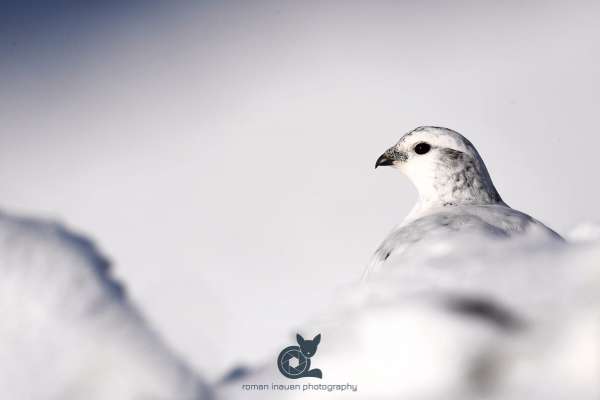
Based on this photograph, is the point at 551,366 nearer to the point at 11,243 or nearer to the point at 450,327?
the point at 450,327

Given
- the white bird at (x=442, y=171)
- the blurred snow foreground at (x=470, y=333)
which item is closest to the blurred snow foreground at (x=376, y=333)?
the blurred snow foreground at (x=470, y=333)

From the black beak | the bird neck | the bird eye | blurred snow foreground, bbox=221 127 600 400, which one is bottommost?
blurred snow foreground, bbox=221 127 600 400

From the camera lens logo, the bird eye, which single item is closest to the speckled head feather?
the bird eye

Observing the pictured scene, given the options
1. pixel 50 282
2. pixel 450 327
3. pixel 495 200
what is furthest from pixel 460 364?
pixel 495 200

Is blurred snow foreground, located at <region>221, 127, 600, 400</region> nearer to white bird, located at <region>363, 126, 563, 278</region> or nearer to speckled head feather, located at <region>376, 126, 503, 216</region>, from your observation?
white bird, located at <region>363, 126, 563, 278</region>

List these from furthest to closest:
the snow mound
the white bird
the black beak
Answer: the black beak → the white bird → the snow mound

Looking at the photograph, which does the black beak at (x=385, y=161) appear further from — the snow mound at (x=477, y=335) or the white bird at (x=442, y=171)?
the snow mound at (x=477, y=335)

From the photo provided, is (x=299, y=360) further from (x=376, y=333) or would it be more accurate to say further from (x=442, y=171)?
(x=442, y=171)

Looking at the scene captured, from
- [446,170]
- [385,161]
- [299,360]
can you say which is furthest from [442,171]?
[299,360]
